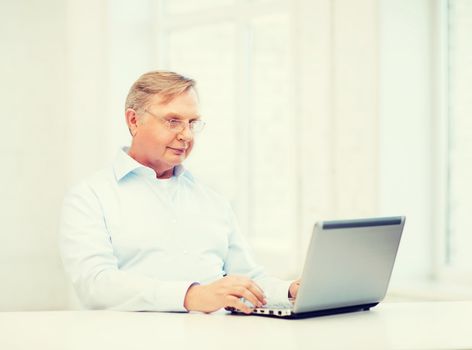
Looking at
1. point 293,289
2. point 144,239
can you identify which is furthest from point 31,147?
point 293,289

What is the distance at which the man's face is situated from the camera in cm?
266

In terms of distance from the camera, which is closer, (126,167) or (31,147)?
(126,167)

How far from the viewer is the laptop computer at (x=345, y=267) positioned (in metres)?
1.97

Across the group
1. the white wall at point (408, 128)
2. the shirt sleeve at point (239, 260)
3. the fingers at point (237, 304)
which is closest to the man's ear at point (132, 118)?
the shirt sleeve at point (239, 260)

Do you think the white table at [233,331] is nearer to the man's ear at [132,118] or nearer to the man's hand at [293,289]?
the man's hand at [293,289]

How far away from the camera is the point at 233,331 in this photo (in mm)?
1888

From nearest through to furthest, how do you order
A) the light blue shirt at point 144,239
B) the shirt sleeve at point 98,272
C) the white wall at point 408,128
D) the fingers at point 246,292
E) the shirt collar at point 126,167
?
Result: the fingers at point 246,292
the shirt sleeve at point 98,272
the light blue shirt at point 144,239
the shirt collar at point 126,167
the white wall at point 408,128

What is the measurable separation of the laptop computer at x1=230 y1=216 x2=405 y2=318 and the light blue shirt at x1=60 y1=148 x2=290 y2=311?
1.04 feet

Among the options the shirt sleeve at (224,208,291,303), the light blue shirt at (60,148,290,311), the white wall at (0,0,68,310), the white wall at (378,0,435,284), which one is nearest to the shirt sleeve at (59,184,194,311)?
the light blue shirt at (60,148,290,311)

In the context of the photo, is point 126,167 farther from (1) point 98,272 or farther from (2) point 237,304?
(2) point 237,304

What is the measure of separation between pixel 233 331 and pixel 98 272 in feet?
2.03

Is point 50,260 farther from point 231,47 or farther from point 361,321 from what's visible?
point 361,321

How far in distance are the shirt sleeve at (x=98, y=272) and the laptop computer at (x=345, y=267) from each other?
0.89ft

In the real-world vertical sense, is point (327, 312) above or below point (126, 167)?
below
